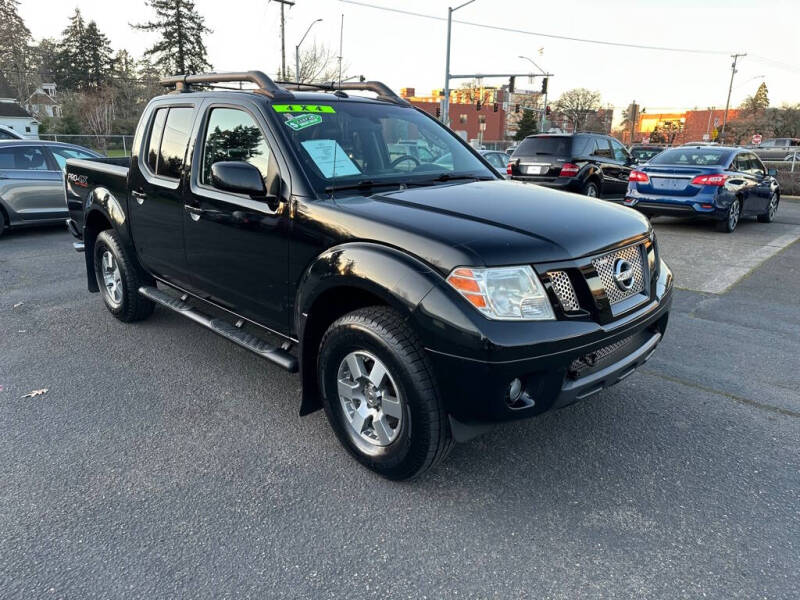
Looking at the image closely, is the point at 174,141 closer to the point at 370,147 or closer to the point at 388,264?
the point at 370,147

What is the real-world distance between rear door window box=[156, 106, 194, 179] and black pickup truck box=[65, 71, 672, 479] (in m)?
0.02

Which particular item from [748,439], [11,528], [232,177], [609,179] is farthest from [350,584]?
[609,179]

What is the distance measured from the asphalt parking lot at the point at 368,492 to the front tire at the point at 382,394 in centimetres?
20

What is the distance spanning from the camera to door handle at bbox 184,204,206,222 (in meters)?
3.80

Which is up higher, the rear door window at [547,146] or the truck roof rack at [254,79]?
the truck roof rack at [254,79]

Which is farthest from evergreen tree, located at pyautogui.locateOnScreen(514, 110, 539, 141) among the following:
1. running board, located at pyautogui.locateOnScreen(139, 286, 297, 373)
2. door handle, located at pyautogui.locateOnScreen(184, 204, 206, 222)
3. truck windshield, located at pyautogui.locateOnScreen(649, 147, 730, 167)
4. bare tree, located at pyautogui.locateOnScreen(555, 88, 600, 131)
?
door handle, located at pyautogui.locateOnScreen(184, 204, 206, 222)

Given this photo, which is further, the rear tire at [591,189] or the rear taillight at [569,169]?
the rear tire at [591,189]

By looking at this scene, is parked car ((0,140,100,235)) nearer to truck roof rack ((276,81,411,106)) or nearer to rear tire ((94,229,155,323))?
rear tire ((94,229,155,323))

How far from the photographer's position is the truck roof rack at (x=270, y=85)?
3643 millimetres

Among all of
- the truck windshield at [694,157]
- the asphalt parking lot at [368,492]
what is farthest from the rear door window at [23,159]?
the truck windshield at [694,157]

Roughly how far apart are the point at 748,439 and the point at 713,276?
4463 mm

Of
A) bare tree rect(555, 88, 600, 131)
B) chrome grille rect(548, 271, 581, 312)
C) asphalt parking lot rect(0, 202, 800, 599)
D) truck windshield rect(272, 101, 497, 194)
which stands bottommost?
asphalt parking lot rect(0, 202, 800, 599)

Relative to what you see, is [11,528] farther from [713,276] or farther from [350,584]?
[713,276]

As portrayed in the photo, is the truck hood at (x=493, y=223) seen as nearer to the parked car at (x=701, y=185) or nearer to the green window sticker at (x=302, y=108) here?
the green window sticker at (x=302, y=108)
